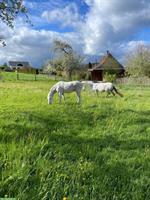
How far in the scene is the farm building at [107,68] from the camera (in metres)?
91.8

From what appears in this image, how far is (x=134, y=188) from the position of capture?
8844 millimetres

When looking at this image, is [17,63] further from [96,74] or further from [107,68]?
[107,68]

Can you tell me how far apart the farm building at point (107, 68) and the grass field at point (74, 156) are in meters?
72.7

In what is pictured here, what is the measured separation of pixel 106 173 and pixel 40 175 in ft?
6.47

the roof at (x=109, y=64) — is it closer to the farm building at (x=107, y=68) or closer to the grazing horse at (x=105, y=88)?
the farm building at (x=107, y=68)

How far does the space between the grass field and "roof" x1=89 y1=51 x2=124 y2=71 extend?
7304cm

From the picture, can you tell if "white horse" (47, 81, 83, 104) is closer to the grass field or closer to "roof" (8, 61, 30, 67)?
the grass field

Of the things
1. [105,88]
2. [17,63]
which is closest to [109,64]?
[105,88]

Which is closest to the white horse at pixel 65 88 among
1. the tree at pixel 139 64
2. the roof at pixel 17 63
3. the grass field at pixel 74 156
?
the grass field at pixel 74 156

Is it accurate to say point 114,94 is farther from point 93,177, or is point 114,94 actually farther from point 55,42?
point 55,42

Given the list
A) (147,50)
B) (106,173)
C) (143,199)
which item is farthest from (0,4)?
(147,50)

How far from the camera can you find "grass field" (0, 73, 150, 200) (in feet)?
25.9

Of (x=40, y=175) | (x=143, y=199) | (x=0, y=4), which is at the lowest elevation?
(x=143, y=199)

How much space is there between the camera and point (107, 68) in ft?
300
